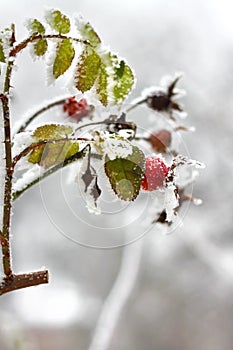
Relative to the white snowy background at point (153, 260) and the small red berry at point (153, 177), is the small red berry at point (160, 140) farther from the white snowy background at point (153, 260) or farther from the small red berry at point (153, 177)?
the white snowy background at point (153, 260)

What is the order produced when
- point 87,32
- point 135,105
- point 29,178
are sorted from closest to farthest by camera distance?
point 87,32
point 29,178
point 135,105

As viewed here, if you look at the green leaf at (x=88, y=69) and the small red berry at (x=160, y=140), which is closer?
the green leaf at (x=88, y=69)

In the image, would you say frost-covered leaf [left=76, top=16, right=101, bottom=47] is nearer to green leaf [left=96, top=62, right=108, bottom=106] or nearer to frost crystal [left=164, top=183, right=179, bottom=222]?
green leaf [left=96, top=62, right=108, bottom=106]

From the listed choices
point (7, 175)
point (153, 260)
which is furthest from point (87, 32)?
point (153, 260)

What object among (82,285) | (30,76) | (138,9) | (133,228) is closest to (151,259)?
(82,285)

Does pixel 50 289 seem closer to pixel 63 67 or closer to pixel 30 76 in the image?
pixel 30 76

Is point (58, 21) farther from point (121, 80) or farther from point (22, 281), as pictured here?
point (22, 281)

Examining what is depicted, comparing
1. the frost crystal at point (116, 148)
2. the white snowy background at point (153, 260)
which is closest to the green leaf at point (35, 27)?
the frost crystal at point (116, 148)
